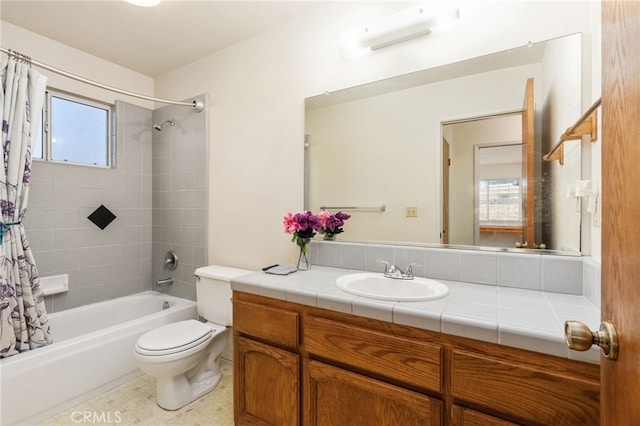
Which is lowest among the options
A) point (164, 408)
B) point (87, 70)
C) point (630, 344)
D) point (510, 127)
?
point (164, 408)

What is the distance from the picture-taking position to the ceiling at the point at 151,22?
1.83 m

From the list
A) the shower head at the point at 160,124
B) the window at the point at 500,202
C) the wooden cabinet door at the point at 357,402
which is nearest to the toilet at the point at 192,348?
the wooden cabinet door at the point at 357,402

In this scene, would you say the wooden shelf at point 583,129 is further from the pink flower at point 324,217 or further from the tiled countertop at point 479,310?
the pink flower at point 324,217

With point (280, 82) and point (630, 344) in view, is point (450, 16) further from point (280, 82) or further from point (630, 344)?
point (630, 344)

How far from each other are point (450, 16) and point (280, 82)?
1093 millimetres

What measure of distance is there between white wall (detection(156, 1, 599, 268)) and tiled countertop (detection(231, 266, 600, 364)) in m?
0.70

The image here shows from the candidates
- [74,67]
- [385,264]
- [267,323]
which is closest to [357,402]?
[267,323]

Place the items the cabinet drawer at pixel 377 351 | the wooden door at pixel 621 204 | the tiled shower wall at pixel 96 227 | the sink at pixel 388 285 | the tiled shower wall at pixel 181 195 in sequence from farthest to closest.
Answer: the tiled shower wall at pixel 181 195
the tiled shower wall at pixel 96 227
the sink at pixel 388 285
the cabinet drawer at pixel 377 351
the wooden door at pixel 621 204

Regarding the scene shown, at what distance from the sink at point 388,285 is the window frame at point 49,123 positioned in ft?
7.87

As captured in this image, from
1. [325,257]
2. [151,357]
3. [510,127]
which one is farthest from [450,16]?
[151,357]

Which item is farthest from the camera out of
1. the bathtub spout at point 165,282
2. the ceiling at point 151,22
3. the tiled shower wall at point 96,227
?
the bathtub spout at point 165,282

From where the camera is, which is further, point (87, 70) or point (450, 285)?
point (87, 70)

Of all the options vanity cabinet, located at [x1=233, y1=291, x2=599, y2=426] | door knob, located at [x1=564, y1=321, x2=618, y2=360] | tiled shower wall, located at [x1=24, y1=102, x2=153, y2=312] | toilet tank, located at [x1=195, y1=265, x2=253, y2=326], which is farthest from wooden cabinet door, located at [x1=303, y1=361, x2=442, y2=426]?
tiled shower wall, located at [x1=24, y1=102, x2=153, y2=312]

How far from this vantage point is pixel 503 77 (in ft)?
4.61
